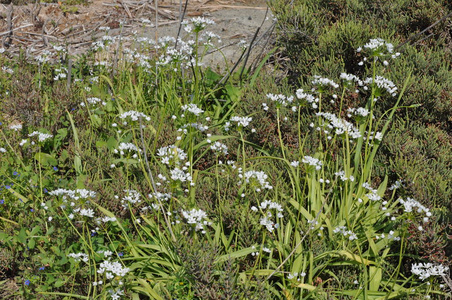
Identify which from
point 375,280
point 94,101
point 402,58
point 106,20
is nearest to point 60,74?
point 94,101

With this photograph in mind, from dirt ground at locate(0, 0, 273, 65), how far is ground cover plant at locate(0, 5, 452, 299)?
7.70 ft

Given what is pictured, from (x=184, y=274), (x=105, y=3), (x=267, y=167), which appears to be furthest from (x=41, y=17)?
(x=184, y=274)

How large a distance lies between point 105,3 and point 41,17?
1064mm

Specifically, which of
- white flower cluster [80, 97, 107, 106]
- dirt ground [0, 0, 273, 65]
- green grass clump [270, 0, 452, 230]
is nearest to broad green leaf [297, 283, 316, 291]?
green grass clump [270, 0, 452, 230]

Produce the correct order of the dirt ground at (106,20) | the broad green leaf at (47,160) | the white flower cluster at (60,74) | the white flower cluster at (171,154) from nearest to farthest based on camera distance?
the white flower cluster at (171,154)
the broad green leaf at (47,160)
the white flower cluster at (60,74)
the dirt ground at (106,20)

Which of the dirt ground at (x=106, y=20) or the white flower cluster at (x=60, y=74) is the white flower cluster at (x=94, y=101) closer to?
the white flower cluster at (x=60, y=74)

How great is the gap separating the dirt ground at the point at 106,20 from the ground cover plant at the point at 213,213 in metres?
2.35

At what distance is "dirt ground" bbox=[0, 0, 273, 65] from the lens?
6455 mm

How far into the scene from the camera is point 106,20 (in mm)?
7043

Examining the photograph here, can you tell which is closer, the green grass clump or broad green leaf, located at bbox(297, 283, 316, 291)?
broad green leaf, located at bbox(297, 283, 316, 291)

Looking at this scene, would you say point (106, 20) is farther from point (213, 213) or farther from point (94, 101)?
point (213, 213)

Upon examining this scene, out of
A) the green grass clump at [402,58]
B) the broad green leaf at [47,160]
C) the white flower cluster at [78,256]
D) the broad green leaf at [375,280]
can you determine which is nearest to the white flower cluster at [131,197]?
the white flower cluster at [78,256]

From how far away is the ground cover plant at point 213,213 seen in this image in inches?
108

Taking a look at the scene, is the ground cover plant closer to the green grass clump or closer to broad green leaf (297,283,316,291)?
broad green leaf (297,283,316,291)
